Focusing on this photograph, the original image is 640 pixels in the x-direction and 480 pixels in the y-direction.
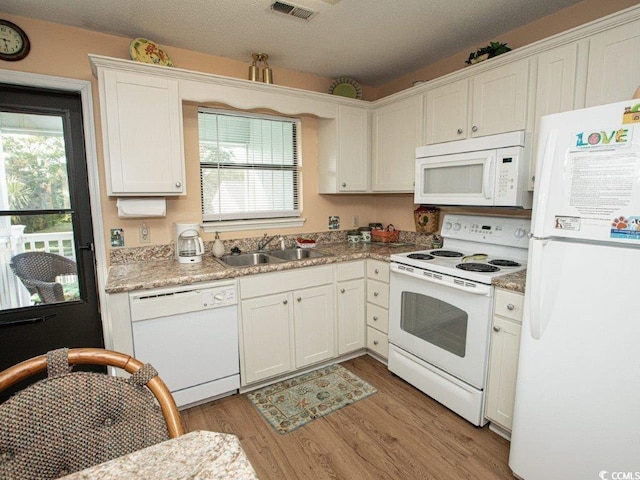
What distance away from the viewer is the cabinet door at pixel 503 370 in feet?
6.01

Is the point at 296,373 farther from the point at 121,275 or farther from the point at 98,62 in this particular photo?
the point at 98,62

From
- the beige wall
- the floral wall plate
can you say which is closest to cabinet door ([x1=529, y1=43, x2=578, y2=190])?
the beige wall

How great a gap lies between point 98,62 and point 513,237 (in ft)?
9.45

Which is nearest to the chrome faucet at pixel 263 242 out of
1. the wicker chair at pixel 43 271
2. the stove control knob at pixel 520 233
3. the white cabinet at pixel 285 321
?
the white cabinet at pixel 285 321

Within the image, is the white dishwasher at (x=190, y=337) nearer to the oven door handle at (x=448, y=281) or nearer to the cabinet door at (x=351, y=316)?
the cabinet door at (x=351, y=316)

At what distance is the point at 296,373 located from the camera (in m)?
2.63

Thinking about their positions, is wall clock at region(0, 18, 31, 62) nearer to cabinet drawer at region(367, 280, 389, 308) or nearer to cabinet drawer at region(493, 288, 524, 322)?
cabinet drawer at region(367, 280, 389, 308)

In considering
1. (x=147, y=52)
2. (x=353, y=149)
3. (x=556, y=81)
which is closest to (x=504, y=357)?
(x=556, y=81)

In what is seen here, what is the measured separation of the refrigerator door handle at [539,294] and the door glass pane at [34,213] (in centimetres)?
284

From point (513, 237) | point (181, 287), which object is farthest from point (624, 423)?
point (181, 287)

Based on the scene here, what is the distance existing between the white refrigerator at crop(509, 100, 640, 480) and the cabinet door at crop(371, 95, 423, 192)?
4.45 ft

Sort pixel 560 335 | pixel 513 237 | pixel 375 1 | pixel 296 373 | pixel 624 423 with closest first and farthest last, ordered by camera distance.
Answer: pixel 624 423 → pixel 560 335 → pixel 375 1 → pixel 513 237 → pixel 296 373

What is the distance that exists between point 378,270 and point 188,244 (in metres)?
1.46

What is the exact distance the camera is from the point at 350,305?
9.21ft
